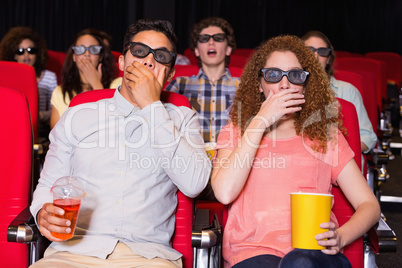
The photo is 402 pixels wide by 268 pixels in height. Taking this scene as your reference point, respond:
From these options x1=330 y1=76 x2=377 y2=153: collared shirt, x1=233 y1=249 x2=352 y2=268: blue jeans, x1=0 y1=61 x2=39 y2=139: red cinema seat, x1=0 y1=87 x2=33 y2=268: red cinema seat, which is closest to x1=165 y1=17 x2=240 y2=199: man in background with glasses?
x1=330 y1=76 x2=377 y2=153: collared shirt

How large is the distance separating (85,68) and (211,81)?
2.53 ft

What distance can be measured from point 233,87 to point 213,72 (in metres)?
0.16

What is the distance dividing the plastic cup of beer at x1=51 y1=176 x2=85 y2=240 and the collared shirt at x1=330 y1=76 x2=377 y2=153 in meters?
1.58

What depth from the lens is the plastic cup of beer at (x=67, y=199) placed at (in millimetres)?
1505

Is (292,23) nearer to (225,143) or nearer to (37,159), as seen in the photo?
(37,159)

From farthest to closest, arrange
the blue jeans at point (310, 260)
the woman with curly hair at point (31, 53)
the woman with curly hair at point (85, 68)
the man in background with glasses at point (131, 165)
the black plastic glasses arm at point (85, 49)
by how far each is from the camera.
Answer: the woman with curly hair at point (31, 53)
the black plastic glasses arm at point (85, 49)
the woman with curly hair at point (85, 68)
the man in background with glasses at point (131, 165)
the blue jeans at point (310, 260)

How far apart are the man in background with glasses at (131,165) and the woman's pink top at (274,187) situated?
0.17 meters

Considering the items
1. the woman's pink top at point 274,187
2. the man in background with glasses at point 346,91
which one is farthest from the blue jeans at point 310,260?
the man in background with glasses at point 346,91

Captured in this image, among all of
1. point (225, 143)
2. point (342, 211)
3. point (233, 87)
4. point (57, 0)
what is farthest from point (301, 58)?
point (57, 0)

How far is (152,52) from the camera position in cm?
183

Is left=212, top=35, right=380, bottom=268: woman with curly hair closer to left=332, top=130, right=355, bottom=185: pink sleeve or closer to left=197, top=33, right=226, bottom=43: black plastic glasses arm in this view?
left=332, top=130, right=355, bottom=185: pink sleeve

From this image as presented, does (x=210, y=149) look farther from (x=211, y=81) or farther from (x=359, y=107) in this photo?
(x=359, y=107)

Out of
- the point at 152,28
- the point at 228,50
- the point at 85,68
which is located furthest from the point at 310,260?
the point at 85,68

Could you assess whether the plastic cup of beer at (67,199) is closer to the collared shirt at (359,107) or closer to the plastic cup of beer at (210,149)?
the plastic cup of beer at (210,149)
